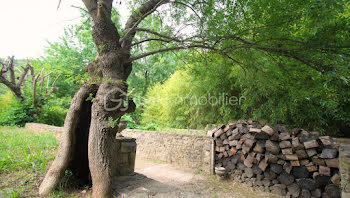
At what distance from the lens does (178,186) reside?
11.5 ft

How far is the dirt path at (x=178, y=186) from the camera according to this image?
2938 millimetres

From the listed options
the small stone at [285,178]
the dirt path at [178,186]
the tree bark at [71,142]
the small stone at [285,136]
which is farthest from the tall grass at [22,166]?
the small stone at [285,136]

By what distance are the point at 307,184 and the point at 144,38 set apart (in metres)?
3.76

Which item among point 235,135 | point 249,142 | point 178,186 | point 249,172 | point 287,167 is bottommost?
point 178,186

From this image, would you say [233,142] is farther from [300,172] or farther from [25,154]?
[25,154]

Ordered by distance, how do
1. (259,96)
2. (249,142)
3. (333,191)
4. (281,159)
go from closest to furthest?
(333,191) → (281,159) → (249,142) → (259,96)

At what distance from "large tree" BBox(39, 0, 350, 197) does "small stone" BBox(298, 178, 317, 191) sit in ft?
6.31

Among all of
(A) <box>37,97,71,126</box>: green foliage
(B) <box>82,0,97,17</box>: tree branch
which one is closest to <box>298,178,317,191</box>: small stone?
(B) <box>82,0,97,17</box>: tree branch

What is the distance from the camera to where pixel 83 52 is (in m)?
11.5

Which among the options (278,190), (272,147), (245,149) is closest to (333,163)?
(272,147)

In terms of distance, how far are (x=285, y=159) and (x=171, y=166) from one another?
111 inches

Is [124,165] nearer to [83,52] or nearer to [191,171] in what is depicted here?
[191,171]

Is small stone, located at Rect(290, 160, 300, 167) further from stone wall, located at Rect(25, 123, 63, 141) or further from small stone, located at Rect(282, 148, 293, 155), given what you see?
stone wall, located at Rect(25, 123, 63, 141)

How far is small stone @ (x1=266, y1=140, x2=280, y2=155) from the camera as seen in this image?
11.3ft
